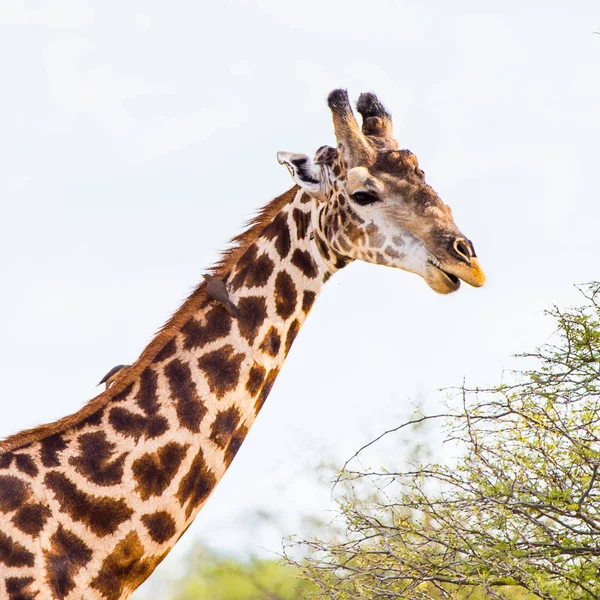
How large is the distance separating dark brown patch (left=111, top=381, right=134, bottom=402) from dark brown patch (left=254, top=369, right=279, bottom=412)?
79 centimetres

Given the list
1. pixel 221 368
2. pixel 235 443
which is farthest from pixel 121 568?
pixel 221 368

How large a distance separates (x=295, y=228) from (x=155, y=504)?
6.74 feet

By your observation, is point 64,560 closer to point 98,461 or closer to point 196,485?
point 98,461

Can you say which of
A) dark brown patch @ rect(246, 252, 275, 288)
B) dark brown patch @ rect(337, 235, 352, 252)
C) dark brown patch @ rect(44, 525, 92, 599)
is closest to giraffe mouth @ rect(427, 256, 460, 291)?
dark brown patch @ rect(337, 235, 352, 252)

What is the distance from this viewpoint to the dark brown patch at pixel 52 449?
6980 millimetres

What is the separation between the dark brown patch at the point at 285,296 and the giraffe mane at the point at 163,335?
36cm

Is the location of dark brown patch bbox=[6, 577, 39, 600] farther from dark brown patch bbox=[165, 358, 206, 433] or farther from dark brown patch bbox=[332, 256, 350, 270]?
dark brown patch bbox=[332, 256, 350, 270]

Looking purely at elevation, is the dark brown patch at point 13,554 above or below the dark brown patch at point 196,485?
below

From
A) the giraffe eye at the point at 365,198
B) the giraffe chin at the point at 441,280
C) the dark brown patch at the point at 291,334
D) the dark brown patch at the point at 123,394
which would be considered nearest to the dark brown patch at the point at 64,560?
the dark brown patch at the point at 123,394

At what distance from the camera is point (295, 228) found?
7.79m

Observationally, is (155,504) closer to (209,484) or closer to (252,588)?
(209,484)

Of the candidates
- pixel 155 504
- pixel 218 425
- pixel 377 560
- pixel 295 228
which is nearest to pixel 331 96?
pixel 295 228

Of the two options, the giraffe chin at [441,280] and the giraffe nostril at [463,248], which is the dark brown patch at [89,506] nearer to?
the giraffe chin at [441,280]

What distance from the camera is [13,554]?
657 centimetres
